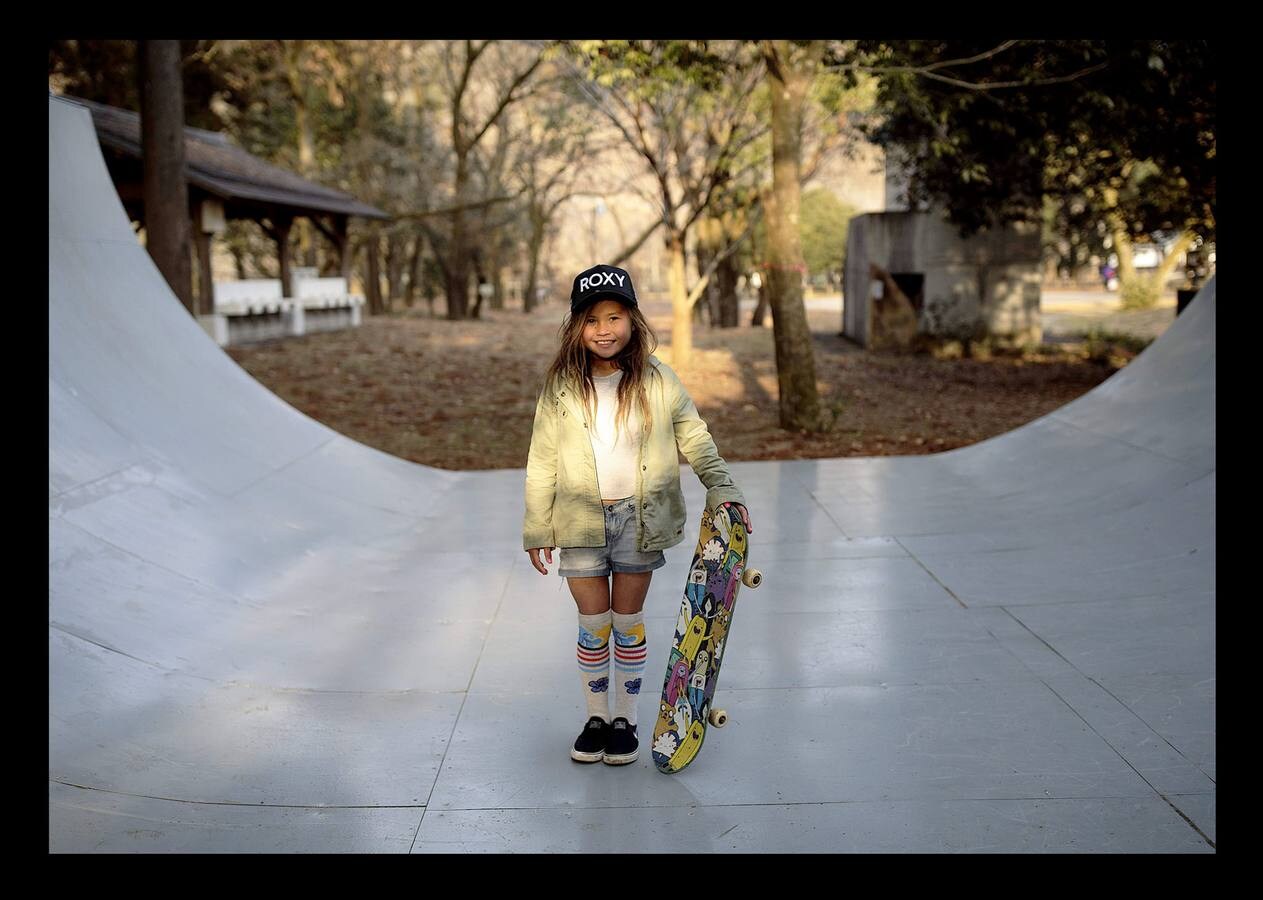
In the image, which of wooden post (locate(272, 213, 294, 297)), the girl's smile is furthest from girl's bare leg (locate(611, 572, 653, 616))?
wooden post (locate(272, 213, 294, 297))

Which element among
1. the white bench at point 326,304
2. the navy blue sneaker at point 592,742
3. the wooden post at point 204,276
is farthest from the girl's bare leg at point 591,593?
the white bench at point 326,304

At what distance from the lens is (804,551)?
721cm

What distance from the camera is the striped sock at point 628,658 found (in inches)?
159

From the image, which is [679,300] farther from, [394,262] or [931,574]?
[394,262]

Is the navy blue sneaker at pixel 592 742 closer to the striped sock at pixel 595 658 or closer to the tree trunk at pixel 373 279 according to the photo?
the striped sock at pixel 595 658

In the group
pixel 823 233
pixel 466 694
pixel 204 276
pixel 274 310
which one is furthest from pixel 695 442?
pixel 823 233

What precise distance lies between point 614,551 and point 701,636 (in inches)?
16.0

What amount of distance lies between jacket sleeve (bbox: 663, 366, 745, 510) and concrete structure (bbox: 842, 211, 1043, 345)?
19165mm

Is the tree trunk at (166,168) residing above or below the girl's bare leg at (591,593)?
above

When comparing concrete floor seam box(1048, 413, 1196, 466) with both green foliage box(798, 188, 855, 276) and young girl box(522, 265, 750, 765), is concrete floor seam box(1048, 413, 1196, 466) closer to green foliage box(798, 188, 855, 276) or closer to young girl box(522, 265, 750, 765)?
young girl box(522, 265, 750, 765)

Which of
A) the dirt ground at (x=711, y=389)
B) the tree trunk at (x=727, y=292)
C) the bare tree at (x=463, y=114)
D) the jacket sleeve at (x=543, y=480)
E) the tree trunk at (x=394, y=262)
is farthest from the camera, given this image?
the tree trunk at (x=394, y=262)

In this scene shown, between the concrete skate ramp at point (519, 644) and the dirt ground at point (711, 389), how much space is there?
123 inches

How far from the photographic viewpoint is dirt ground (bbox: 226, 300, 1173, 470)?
42.0ft

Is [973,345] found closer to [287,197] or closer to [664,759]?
[287,197]
